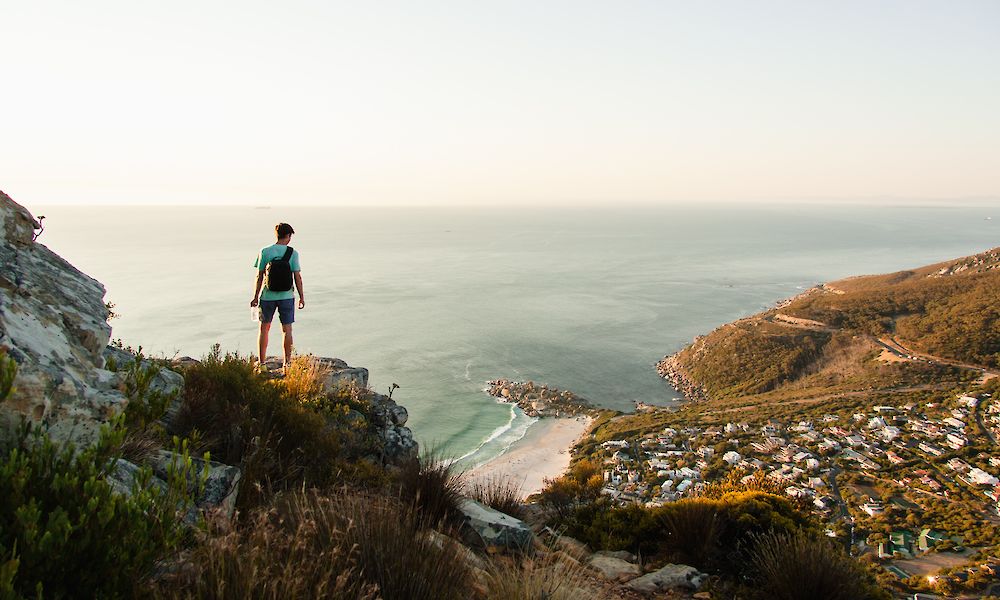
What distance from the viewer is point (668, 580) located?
536 centimetres

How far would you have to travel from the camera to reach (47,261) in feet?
14.3

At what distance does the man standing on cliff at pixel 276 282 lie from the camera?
8805mm

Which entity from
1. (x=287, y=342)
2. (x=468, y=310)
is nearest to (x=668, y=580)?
(x=287, y=342)

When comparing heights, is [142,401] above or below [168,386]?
above

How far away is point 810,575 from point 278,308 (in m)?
8.39

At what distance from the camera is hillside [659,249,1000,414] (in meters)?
46.3

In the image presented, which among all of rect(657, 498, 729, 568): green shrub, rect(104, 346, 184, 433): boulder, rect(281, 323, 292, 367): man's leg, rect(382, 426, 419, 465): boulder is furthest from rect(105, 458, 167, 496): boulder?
rect(281, 323, 292, 367): man's leg

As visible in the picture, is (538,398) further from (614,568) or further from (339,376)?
(614,568)

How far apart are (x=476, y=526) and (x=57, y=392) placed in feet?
12.8

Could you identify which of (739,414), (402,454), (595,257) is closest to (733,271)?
(595,257)

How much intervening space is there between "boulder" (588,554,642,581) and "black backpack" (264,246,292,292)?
6500mm

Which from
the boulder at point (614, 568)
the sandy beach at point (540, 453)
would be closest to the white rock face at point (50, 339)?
the boulder at point (614, 568)

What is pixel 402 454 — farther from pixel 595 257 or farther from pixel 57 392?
pixel 595 257

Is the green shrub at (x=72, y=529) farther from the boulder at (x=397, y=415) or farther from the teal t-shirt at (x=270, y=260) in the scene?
the boulder at (x=397, y=415)
